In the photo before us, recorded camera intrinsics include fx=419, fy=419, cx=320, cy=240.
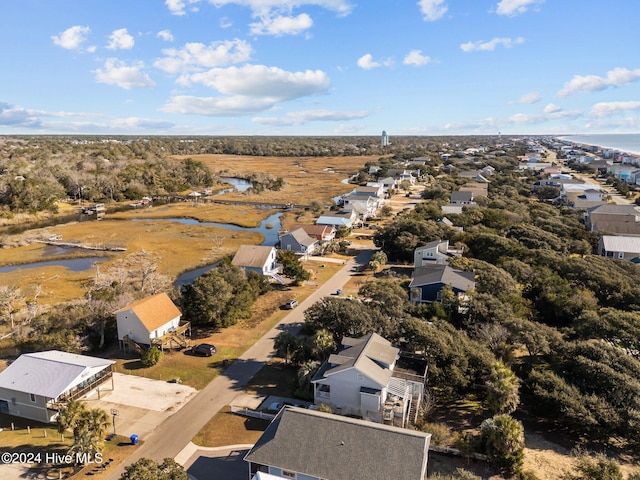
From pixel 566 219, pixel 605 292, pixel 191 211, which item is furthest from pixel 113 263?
pixel 566 219

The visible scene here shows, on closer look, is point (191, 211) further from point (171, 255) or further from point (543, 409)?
point (543, 409)

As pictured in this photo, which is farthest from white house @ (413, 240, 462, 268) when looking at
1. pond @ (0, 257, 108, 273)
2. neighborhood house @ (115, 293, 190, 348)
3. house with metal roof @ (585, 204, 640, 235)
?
pond @ (0, 257, 108, 273)

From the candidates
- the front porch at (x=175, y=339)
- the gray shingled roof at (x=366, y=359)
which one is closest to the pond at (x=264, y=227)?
the front porch at (x=175, y=339)

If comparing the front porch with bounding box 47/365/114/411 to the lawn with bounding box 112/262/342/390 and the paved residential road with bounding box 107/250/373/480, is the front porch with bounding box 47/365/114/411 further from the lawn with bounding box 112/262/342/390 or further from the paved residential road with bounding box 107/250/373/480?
the paved residential road with bounding box 107/250/373/480

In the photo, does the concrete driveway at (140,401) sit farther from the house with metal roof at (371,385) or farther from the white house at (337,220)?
the white house at (337,220)

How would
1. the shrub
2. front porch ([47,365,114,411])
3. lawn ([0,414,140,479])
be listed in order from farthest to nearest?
the shrub, front porch ([47,365,114,411]), lawn ([0,414,140,479])
